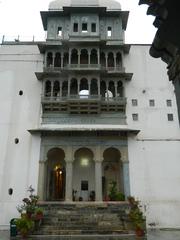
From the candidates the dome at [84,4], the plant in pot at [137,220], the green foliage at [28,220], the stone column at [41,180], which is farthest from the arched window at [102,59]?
the green foliage at [28,220]

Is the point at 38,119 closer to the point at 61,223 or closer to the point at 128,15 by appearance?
the point at 61,223

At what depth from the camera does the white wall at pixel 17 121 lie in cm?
2258

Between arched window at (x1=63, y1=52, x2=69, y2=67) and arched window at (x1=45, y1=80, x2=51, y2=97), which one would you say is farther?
arched window at (x1=63, y1=52, x2=69, y2=67)

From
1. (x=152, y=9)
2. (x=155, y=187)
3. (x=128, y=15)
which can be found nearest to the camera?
(x=152, y=9)

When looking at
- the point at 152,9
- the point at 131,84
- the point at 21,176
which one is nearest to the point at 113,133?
the point at 131,84

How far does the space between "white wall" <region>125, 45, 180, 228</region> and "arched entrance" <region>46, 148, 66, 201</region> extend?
23.6ft

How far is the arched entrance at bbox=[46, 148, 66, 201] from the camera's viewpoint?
2521 centimetres


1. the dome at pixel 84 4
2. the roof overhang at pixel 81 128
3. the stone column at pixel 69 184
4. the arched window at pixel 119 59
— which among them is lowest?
the stone column at pixel 69 184

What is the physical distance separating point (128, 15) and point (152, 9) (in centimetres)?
2426

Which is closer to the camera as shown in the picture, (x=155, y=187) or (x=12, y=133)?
(x=155, y=187)

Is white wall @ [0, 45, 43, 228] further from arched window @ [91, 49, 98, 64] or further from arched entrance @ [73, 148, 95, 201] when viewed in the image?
arched window @ [91, 49, 98, 64]

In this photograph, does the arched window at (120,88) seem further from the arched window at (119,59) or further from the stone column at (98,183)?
the stone column at (98,183)

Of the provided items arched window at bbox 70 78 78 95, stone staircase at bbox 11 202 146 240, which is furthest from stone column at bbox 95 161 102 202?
arched window at bbox 70 78 78 95

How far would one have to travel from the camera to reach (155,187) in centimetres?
2267
